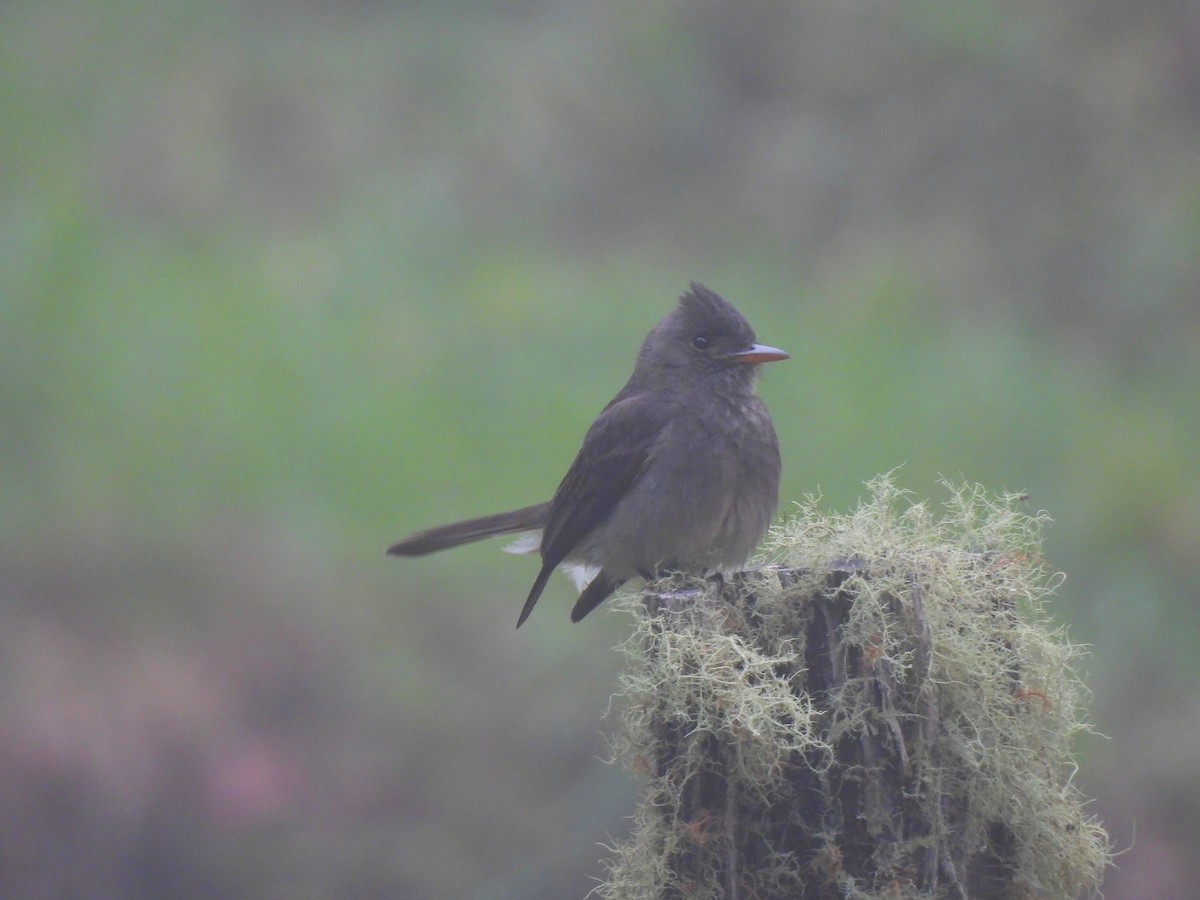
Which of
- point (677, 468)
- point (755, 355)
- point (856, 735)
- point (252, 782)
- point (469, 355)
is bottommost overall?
point (856, 735)

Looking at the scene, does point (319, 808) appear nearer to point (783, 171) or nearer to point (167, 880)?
point (167, 880)

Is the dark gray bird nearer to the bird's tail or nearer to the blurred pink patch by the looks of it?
the bird's tail

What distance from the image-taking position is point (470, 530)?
340cm

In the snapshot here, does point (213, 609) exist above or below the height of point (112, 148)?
below

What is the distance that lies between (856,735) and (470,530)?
1983mm

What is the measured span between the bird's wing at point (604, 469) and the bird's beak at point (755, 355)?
0.22 m

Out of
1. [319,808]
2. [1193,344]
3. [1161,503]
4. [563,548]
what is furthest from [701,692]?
[1193,344]

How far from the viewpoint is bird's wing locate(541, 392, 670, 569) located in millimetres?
2842

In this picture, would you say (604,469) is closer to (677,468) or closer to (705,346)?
(677,468)

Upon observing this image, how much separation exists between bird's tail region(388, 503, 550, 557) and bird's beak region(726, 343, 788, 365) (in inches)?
28.4

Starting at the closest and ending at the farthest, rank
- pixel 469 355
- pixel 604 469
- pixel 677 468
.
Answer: pixel 677 468
pixel 604 469
pixel 469 355

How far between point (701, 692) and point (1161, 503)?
283 centimetres

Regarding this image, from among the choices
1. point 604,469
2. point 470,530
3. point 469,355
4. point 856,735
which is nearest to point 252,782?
point 470,530

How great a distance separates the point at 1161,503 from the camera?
12.7 feet
